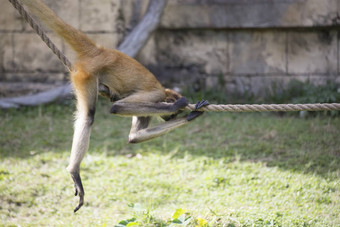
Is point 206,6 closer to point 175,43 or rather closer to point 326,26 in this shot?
point 175,43

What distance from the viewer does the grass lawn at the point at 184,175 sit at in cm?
450

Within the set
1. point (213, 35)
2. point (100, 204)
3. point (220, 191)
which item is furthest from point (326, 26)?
point (100, 204)

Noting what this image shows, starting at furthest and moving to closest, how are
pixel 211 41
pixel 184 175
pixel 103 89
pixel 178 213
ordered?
pixel 211 41 → pixel 184 175 → pixel 103 89 → pixel 178 213

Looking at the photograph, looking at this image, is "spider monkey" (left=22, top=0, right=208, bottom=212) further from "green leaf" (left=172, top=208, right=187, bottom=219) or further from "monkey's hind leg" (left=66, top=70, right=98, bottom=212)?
"green leaf" (left=172, top=208, right=187, bottom=219)

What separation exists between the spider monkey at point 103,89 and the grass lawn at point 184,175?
79cm

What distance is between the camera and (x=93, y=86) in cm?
412

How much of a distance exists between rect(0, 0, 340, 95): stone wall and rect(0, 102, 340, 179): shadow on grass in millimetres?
1155

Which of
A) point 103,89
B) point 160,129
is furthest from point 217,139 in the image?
point 103,89

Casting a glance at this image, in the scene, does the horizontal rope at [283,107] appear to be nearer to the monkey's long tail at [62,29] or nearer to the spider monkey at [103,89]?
the spider monkey at [103,89]

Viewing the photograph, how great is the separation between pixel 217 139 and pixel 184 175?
1.29 m

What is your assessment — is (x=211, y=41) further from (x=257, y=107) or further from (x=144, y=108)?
(x=257, y=107)

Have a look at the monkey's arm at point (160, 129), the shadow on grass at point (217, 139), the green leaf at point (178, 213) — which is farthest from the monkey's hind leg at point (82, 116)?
the shadow on grass at point (217, 139)

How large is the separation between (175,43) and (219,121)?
7.08 feet

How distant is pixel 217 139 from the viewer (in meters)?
6.72
